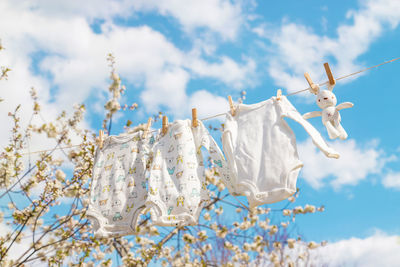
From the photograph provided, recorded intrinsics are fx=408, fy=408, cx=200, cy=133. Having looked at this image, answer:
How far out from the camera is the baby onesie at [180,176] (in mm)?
2479

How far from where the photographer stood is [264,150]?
2.36m

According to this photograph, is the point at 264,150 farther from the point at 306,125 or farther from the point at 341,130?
the point at 341,130

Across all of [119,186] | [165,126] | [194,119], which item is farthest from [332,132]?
[119,186]

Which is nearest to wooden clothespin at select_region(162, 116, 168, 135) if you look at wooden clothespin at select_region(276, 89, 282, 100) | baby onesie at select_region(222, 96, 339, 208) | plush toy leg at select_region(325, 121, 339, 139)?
baby onesie at select_region(222, 96, 339, 208)

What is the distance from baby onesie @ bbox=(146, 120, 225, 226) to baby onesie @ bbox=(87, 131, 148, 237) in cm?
18

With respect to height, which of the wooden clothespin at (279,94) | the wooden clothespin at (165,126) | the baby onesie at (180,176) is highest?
the wooden clothespin at (165,126)

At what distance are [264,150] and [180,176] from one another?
57 cm

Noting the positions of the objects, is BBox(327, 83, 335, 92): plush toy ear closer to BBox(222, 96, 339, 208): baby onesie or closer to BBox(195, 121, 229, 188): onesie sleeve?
BBox(222, 96, 339, 208): baby onesie

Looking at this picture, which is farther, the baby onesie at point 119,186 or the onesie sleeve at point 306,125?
the baby onesie at point 119,186

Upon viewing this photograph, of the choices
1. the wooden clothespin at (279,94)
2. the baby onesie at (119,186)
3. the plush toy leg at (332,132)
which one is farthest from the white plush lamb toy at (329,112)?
the baby onesie at (119,186)

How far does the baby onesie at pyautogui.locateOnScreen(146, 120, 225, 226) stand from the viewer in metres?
2.48

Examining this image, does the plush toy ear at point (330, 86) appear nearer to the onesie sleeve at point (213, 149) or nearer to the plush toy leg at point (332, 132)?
the plush toy leg at point (332, 132)

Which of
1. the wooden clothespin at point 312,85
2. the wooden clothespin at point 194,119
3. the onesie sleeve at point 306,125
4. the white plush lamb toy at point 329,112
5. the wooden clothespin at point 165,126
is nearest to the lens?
the onesie sleeve at point 306,125

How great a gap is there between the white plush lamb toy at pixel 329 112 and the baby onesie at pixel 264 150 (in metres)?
0.09
